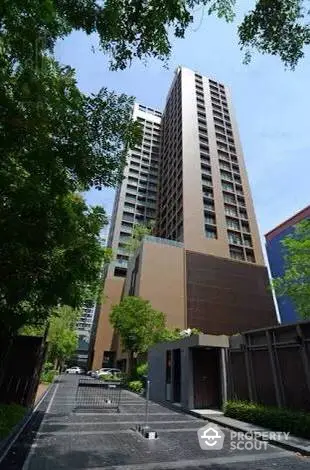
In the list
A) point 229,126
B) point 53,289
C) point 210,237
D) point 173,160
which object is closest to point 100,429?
point 53,289

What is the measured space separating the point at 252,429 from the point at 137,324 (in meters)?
23.8

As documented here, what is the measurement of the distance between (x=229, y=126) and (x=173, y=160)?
16.9m

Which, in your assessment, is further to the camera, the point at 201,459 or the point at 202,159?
the point at 202,159

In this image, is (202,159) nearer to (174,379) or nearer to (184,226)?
(184,226)

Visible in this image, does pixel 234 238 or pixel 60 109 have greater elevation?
pixel 234 238

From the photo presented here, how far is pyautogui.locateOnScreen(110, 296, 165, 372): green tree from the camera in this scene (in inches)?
1300

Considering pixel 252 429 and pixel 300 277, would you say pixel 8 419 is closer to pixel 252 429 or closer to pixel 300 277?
pixel 252 429

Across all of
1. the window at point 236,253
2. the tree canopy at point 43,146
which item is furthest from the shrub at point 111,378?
the tree canopy at point 43,146

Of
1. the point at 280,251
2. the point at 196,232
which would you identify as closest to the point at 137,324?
the point at 196,232

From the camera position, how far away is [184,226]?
5272 centimetres

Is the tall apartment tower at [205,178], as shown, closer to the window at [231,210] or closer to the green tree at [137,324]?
the window at [231,210]

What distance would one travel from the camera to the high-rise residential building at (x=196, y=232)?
47.3 metres

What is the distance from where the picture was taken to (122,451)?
26.1ft

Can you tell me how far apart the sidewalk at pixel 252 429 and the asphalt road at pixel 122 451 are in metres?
0.27
